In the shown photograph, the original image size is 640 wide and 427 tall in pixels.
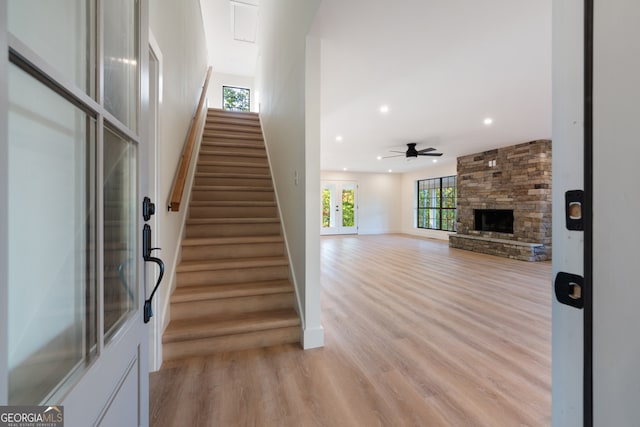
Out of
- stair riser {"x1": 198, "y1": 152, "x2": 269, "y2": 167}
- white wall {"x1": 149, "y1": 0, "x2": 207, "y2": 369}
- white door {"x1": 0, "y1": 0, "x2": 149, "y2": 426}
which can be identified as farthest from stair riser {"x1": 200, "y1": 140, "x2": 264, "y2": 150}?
white door {"x1": 0, "y1": 0, "x2": 149, "y2": 426}

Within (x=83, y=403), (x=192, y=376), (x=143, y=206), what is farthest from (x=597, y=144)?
(x=192, y=376)

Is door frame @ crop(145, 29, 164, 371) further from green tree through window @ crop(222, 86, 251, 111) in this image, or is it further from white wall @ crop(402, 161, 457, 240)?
white wall @ crop(402, 161, 457, 240)

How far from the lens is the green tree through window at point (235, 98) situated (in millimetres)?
8020

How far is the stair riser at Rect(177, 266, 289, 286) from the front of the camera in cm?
240

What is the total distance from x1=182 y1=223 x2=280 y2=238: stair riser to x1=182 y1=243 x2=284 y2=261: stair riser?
240mm

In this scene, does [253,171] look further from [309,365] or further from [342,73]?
[309,365]

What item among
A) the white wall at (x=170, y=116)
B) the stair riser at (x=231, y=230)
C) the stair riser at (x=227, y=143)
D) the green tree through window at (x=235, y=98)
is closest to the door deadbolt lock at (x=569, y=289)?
the white wall at (x=170, y=116)

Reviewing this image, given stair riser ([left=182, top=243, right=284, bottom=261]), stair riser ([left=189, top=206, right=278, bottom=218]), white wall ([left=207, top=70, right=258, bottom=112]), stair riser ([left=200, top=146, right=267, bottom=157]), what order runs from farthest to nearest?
white wall ([left=207, top=70, right=258, bottom=112]) → stair riser ([left=200, top=146, right=267, bottom=157]) → stair riser ([left=189, top=206, right=278, bottom=218]) → stair riser ([left=182, top=243, right=284, bottom=261])

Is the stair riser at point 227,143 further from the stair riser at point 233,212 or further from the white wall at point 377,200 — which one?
the white wall at point 377,200

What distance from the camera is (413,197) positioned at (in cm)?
1048

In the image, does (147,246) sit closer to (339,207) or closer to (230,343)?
(230,343)

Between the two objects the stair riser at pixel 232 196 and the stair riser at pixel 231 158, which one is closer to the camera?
the stair riser at pixel 232 196

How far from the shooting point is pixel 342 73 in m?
2.94

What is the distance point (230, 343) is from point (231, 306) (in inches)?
12.3
